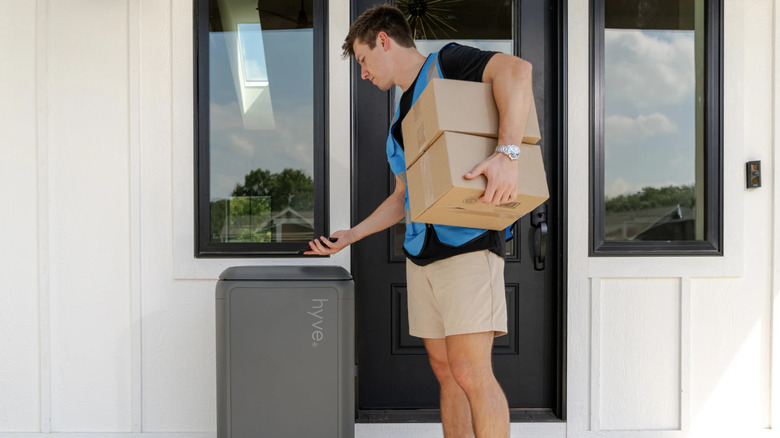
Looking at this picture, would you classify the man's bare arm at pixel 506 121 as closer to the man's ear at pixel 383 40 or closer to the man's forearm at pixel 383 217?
the man's ear at pixel 383 40

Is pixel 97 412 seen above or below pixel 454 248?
below

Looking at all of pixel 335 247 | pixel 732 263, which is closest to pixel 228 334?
pixel 335 247

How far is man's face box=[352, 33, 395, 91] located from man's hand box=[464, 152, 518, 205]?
0.53 metres

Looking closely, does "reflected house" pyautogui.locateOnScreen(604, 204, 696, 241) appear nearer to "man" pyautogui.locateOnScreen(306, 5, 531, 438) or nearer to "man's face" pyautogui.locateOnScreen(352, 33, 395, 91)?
"man" pyautogui.locateOnScreen(306, 5, 531, 438)

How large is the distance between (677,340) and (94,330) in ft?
8.15

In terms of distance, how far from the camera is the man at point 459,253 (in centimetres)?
152

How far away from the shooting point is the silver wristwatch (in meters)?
1.46

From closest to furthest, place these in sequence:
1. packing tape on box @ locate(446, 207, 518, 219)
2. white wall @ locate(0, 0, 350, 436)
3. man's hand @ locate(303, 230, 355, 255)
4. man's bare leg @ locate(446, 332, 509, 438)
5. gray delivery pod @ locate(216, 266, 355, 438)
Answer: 1. packing tape on box @ locate(446, 207, 518, 219)
2. man's bare leg @ locate(446, 332, 509, 438)
3. gray delivery pod @ locate(216, 266, 355, 438)
4. man's hand @ locate(303, 230, 355, 255)
5. white wall @ locate(0, 0, 350, 436)

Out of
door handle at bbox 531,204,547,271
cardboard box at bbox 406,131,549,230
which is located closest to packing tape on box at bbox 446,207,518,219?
cardboard box at bbox 406,131,549,230

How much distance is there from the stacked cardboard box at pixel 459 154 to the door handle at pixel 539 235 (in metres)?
0.93

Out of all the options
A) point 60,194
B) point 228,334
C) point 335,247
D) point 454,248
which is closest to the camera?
point 454,248

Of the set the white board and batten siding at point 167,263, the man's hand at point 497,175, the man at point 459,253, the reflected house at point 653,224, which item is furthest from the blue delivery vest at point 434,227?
the reflected house at point 653,224

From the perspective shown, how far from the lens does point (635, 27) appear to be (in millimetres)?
2541

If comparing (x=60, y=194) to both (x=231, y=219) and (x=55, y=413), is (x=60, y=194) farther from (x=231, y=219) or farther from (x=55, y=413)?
(x=55, y=413)
